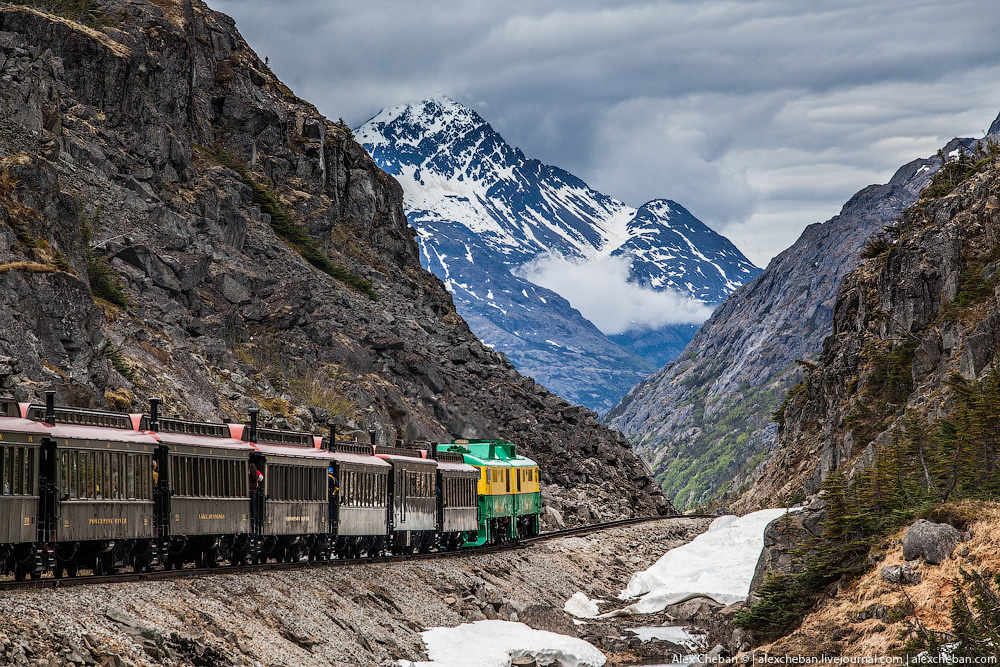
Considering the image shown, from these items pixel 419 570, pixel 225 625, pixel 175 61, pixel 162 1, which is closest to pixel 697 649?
pixel 419 570

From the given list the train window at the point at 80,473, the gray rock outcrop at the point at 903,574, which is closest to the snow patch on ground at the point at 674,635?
the gray rock outcrop at the point at 903,574

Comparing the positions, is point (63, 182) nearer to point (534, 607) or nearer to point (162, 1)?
point (162, 1)

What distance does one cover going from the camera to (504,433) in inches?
3994

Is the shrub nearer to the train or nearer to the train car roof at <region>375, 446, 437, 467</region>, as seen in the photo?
the train car roof at <region>375, 446, 437, 467</region>

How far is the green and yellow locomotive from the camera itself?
5666cm

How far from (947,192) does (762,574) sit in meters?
79.8

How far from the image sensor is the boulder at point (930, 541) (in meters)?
27.9

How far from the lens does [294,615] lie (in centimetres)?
2888

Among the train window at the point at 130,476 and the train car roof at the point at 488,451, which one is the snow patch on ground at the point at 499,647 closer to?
the train window at the point at 130,476

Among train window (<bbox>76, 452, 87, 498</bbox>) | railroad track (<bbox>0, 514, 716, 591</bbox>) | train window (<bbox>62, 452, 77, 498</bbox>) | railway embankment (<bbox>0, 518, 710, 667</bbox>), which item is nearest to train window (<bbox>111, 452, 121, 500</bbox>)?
train window (<bbox>76, 452, 87, 498</bbox>)

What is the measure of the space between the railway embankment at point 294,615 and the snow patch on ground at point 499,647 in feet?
2.23

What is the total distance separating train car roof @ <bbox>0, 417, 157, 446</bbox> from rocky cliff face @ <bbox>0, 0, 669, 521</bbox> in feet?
89.9

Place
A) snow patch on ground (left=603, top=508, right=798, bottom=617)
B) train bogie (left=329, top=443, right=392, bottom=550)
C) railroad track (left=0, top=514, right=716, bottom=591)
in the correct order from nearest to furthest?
1. railroad track (left=0, top=514, right=716, bottom=591)
2. train bogie (left=329, top=443, right=392, bottom=550)
3. snow patch on ground (left=603, top=508, right=798, bottom=617)

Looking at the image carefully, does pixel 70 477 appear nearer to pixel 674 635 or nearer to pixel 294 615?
pixel 294 615
